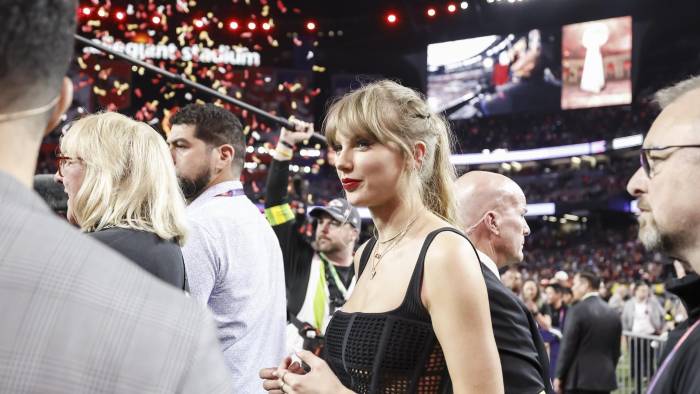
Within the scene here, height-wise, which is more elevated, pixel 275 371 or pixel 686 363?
pixel 686 363

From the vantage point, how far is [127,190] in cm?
248

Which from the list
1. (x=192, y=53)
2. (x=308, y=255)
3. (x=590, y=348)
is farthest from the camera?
(x=192, y=53)

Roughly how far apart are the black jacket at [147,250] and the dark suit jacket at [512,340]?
0.97 metres

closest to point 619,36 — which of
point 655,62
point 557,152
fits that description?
point 655,62

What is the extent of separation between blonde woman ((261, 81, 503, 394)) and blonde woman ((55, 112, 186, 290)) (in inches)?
22.3

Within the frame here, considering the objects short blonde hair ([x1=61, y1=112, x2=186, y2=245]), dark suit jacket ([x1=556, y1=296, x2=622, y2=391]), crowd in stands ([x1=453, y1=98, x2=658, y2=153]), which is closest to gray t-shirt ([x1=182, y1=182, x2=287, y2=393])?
short blonde hair ([x1=61, y1=112, x2=186, y2=245])

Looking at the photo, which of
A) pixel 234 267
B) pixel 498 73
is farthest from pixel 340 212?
pixel 498 73

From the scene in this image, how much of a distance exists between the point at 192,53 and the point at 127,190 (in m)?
24.6

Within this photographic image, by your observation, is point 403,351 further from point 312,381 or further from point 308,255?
point 308,255

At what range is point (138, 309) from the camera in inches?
33.8

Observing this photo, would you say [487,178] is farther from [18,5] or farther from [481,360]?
[18,5]

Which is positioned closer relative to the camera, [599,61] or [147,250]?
[147,250]

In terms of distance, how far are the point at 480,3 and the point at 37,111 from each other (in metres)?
28.3

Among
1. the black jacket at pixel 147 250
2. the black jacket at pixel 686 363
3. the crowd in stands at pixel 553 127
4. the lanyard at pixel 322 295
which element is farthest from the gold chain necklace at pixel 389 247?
the crowd in stands at pixel 553 127
